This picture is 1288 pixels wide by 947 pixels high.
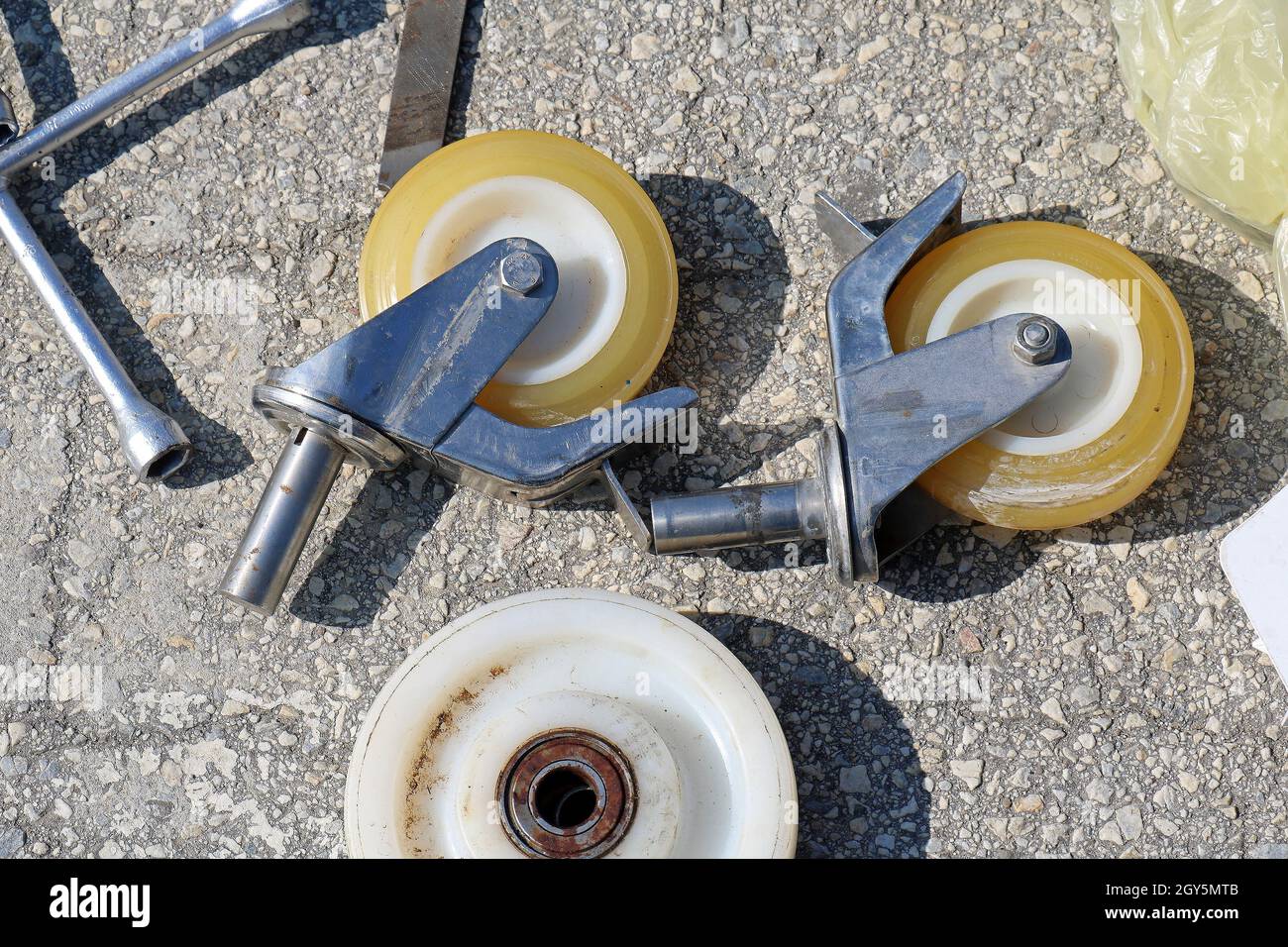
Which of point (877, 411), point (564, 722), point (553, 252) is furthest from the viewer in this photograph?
point (553, 252)

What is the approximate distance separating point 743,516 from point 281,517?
0.57m

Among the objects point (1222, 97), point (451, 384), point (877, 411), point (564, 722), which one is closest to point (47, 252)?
point (451, 384)

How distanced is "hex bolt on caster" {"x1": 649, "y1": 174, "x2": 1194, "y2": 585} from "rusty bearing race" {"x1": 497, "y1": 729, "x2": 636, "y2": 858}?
29 centimetres

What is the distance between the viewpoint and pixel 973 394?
1388 millimetres

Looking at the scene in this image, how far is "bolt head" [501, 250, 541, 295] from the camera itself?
4.55ft

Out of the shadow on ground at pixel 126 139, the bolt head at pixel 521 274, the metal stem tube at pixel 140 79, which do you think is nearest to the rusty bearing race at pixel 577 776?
the bolt head at pixel 521 274

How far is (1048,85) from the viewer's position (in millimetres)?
1678

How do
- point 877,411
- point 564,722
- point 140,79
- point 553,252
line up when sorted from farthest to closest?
1. point 140,79
2. point 553,252
3. point 877,411
4. point 564,722

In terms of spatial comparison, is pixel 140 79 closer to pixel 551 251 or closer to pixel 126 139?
pixel 126 139

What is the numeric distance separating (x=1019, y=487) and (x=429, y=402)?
0.73 m

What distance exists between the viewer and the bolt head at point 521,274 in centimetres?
139

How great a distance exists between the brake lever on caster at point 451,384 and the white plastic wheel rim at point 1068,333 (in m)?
0.40

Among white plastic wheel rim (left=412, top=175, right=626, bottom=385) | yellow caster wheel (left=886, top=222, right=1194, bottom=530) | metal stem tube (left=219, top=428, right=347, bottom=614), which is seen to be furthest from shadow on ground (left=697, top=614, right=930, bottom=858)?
metal stem tube (left=219, top=428, right=347, bottom=614)
